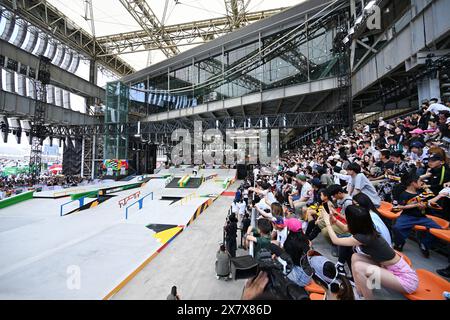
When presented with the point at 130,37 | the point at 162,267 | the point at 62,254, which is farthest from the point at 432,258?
the point at 130,37

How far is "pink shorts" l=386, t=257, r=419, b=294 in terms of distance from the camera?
7.37ft

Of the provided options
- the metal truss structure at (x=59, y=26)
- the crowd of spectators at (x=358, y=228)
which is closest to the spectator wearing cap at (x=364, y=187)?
the crowd of spectators at (x=358, y=228)

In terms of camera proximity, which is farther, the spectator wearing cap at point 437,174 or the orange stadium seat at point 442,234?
the spectator wearing cap at point 437,174

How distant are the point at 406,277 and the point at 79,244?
24.2 ft

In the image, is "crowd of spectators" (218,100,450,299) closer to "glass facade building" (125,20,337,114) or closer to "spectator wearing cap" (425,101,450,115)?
"spectator wearing cap" (425,101,450,115)

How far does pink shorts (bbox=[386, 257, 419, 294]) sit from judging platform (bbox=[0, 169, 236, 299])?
4.41 metres

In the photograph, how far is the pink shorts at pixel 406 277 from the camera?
2246 mm

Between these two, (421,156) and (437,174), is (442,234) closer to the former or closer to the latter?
(437,174)

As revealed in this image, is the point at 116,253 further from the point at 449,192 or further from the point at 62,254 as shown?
the point at 449,192

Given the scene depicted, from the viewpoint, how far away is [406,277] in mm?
2262

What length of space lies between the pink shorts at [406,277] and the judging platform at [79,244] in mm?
4411

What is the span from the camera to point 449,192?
10.9 feet

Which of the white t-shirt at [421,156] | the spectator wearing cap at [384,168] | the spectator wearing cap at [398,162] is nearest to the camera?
the white t-shirt at [421,156]

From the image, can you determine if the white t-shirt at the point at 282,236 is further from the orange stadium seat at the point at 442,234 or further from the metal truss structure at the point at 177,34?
the metal truss structure at the point at 177,34
